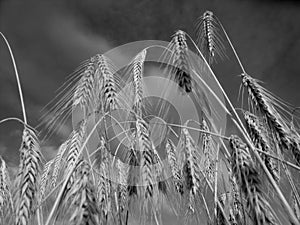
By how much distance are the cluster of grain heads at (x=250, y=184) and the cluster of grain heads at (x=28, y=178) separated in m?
1.23

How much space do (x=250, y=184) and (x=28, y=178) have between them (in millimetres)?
1327

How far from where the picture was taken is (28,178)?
1.79 m

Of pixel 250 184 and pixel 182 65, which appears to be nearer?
pixel 250 184

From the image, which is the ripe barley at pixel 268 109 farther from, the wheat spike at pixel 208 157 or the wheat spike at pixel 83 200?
the wheat spike at pixel 83 200

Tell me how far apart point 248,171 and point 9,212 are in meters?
1.66

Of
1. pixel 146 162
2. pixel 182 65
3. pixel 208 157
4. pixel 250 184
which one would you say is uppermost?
pixel 182 65

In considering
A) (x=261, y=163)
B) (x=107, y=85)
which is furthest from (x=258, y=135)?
(x=107, y=85)

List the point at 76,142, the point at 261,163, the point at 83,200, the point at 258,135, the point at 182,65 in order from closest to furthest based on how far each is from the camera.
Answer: the point at 83,200 → the point at 261,163 → the point at 76,142 → the point at 182,65 → the point at 258,135

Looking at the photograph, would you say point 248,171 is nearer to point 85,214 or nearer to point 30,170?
point 85,214

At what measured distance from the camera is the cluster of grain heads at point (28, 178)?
1.63m

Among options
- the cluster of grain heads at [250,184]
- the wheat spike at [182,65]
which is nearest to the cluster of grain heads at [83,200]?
the cluster of grain heads at [250,184]

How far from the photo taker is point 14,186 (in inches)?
74.8

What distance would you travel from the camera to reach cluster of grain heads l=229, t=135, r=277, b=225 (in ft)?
5.33

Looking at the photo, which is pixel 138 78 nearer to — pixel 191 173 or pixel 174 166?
pixel 191 173
